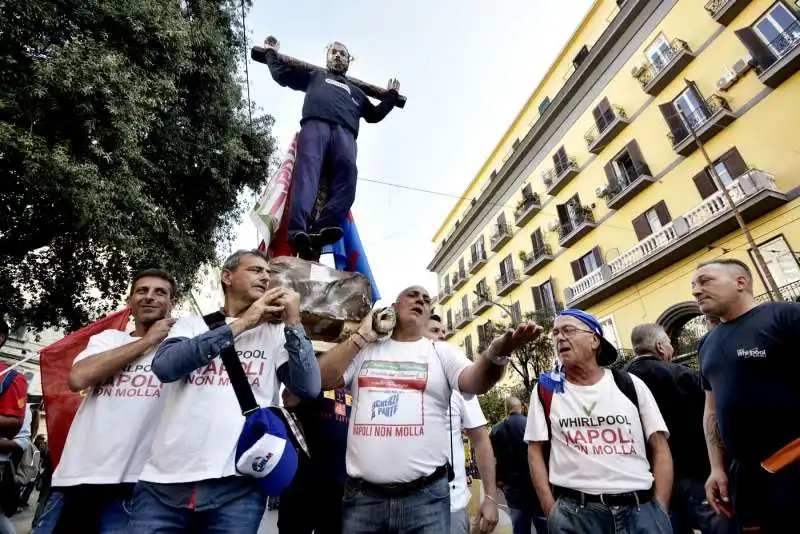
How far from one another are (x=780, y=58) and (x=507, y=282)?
14.6 m

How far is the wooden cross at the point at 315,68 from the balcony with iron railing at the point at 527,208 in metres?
19.1

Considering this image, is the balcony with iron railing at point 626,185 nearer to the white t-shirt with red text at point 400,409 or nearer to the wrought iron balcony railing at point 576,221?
the wrought iron balcony railing at point 576,221

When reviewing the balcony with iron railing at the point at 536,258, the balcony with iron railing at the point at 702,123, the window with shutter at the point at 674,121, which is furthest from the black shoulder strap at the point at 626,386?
the balcony with iron railing at the point at 536,258

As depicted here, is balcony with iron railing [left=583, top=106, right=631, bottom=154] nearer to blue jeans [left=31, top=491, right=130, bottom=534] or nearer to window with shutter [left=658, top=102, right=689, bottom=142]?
window with shutter [left=658, top=102, right=689, bottom=142]

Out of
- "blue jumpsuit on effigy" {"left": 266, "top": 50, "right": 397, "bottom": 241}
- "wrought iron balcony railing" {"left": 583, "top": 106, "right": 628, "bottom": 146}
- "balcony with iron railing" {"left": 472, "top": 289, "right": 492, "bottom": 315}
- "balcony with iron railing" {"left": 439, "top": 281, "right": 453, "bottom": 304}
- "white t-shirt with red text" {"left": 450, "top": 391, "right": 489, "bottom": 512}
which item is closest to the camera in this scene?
"white t-shirt with red text" {"left": 450, "top": 391, "right": 489, "bottom": 512}

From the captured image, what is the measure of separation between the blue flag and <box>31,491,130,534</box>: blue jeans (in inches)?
84.8

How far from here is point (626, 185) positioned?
17.0 m

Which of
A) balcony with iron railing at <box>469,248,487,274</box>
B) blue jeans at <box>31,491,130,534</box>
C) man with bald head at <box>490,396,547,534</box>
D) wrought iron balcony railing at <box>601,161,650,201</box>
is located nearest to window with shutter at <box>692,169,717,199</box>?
wrought iron balcony railing at <box>601,161,650,201</box>

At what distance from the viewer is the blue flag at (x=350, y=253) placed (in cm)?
370

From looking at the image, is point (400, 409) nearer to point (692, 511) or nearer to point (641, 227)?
point (692, 511)

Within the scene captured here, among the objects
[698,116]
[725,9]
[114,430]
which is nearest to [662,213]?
[698,116]

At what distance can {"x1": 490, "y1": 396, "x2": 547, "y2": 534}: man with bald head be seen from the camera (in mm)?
4926

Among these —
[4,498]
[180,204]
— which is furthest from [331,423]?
[180,204]

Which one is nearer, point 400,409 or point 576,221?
point 400,409
